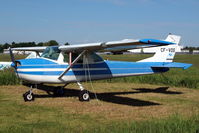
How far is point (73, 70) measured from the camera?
11047mm

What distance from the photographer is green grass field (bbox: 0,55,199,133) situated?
502cm

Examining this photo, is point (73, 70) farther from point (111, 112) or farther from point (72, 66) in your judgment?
point (111, 112)

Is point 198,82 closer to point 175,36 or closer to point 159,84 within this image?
point 159,84

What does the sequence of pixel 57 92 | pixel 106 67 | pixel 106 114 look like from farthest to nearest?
pixel 57 92 < pixel 106 67 < pixel 106 114

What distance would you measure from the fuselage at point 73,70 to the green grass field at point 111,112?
35.9 inches

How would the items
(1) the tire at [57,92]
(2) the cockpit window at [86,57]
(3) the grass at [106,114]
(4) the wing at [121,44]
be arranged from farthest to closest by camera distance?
(1) the tire at [57,92] → (2) the cockpit window at [86,57] → (4) the wing at [121,44] → (3) the grass at [106,114]

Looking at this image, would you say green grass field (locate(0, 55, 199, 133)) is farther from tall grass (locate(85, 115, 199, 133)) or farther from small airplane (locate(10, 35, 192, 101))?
small airplane (locate(10, 35, 192, 101))

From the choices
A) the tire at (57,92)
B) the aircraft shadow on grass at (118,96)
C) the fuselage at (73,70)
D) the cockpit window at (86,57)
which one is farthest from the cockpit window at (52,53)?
the aircraft shadow on grass at (118,96)

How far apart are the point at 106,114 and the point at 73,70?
10.3 feet

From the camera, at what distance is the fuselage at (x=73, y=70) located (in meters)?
10.3

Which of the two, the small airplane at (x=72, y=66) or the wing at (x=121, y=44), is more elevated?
the wing at (x=121, y=44)

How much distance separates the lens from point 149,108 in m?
9.49

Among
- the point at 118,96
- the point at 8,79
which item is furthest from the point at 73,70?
→ the point at 8,79

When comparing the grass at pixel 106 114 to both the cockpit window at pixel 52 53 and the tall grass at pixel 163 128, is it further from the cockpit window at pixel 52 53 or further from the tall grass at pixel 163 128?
the cockpit window at pixel 52 53
